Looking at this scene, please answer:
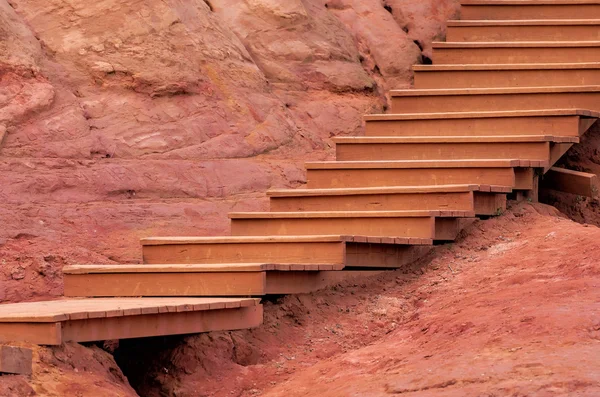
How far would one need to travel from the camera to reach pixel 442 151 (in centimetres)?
831

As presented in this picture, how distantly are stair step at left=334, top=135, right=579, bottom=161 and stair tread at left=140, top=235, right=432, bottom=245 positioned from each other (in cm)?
123

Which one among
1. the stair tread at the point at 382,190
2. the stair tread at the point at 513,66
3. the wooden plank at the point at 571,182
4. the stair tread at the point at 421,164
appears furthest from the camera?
the stair tread at the point at 513,66

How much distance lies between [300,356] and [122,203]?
197 centimetres

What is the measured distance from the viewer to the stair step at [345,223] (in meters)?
7.29

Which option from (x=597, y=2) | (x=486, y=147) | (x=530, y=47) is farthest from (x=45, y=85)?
(x=597, y=2)

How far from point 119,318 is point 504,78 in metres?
4.40

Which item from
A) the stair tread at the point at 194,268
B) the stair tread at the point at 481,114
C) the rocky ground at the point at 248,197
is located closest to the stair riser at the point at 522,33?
the rocky ground at the point at 248,197

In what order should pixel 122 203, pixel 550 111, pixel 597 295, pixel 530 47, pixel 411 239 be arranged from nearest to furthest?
pixel 597 295 < pixel 411 239 < pixel 122 203 < pixel 550 111 < pixel 530 47

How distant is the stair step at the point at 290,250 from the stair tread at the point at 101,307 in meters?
0.66

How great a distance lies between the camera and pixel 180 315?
243 inches

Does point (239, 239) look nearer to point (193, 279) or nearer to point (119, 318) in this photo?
point (193, 279)

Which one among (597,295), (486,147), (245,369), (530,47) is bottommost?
(245,369)

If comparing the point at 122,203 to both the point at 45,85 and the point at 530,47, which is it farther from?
the point at 530,47

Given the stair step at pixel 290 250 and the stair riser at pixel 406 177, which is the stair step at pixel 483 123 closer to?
the stair riser at pixel 406 177
